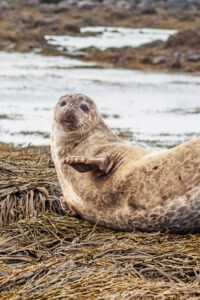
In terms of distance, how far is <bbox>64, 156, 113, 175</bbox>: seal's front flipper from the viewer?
5238 mm

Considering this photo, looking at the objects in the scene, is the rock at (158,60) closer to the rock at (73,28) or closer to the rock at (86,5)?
the rock at (73,28)


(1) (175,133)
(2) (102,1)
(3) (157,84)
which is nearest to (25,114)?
(1) (175,133)

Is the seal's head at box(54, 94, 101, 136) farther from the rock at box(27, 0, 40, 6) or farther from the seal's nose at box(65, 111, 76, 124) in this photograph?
the rock at box(27, 0, 40, 6)

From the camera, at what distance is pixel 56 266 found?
4297mm

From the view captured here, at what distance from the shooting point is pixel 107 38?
39.9m

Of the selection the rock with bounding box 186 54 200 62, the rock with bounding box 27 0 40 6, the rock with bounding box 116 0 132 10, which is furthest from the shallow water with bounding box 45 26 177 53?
the rock with bounding box 27 0 40 6

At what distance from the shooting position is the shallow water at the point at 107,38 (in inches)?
1435

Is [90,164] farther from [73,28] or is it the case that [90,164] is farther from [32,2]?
[32,2]

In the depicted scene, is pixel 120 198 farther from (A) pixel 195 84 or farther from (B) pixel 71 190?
(A) pixel 195 84

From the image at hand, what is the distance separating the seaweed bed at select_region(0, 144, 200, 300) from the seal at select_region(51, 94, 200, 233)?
0.12m

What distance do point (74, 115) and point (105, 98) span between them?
1537 centimetres

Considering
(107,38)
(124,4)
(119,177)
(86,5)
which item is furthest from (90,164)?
(124,4)

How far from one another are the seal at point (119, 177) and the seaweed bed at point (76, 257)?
0.40ft

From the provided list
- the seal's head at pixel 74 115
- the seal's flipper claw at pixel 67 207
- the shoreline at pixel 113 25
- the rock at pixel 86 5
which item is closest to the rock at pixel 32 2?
the shoreline at pixel 113 25
